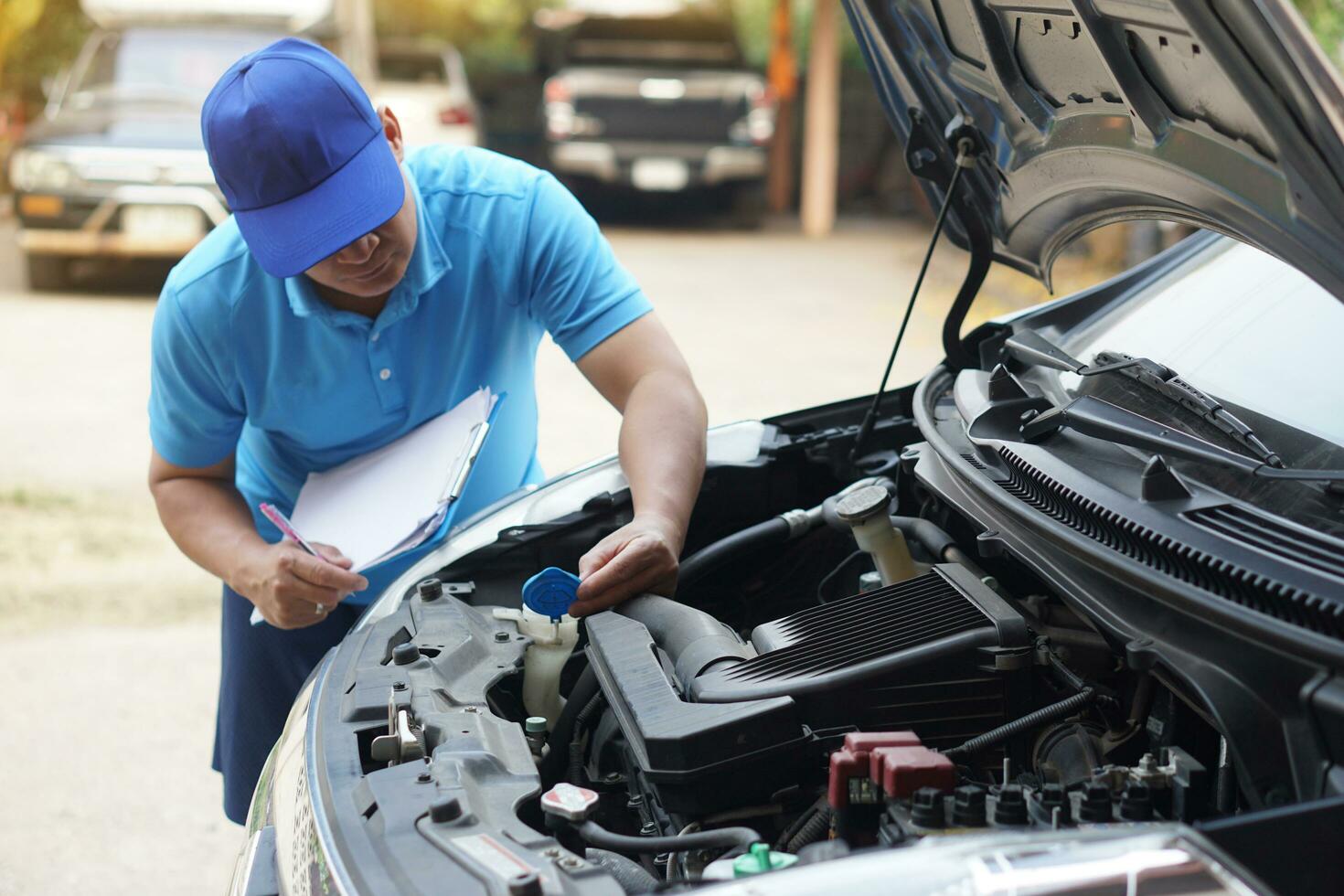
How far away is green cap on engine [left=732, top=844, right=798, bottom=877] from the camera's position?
1.23 m

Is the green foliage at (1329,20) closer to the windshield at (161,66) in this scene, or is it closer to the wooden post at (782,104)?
the wooden post at (782,104)

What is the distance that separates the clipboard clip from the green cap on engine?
0.96 meters

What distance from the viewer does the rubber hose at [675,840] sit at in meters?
1.36

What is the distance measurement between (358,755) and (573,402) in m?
4.97

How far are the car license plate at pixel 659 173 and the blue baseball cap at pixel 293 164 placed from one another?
8838mm

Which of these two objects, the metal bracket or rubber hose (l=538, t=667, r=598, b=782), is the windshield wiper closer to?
rubber hose (l=538, t=667, r=598, b=782)

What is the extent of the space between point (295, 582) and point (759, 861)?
1.10 metres

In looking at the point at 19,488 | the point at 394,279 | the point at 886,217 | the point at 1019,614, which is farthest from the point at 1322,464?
the point at 886,217

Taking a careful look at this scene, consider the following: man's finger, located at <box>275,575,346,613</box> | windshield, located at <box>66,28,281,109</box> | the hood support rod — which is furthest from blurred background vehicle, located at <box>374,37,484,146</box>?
man's finger, located at <box>275,575,346,613</box>

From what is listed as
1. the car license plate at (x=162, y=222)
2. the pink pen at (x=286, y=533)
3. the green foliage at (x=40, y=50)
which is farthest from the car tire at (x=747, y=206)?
the pink pen at (x=286, y=533)

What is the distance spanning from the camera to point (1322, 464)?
59.5 inches

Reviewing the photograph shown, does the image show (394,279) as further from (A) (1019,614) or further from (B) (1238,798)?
(B) (1238,798)

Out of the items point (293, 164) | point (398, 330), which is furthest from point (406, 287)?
point (293, 164)

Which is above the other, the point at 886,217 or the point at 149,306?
→ the point at 886,217
